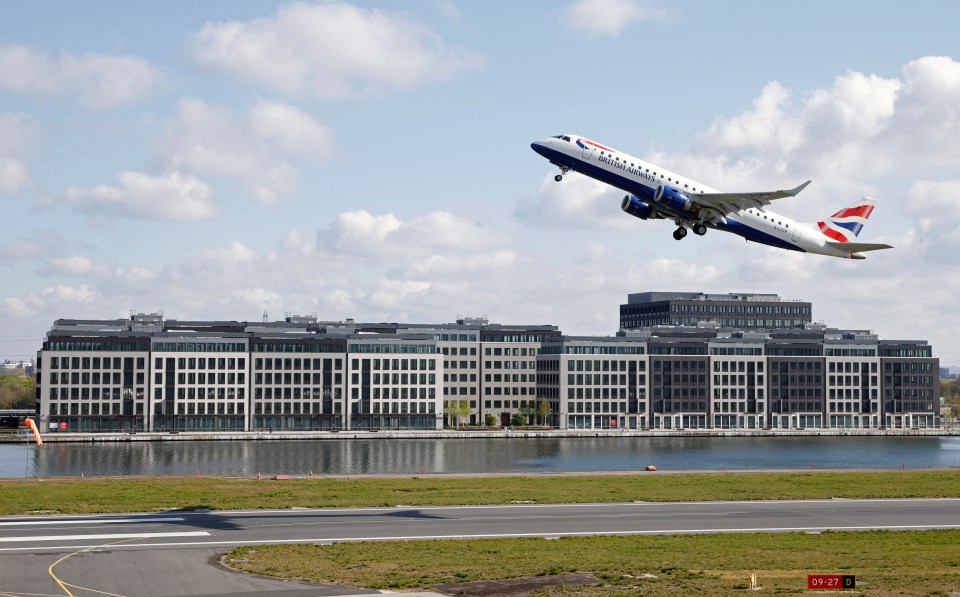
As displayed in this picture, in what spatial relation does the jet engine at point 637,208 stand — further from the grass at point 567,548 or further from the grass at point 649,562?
the grass at point 649,562

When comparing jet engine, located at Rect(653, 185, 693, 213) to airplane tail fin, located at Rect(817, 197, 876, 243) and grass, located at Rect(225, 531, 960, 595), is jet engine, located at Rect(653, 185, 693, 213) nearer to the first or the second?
airplane tail fin, located at Rect(817, 197, 876, 243)

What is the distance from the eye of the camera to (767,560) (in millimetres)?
56875

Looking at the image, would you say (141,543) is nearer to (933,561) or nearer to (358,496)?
(358,496)

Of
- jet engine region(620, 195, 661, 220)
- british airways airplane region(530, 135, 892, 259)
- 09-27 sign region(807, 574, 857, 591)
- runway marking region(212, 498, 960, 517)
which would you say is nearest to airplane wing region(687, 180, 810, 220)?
british airways airplane region(530, 135, 892, 259)

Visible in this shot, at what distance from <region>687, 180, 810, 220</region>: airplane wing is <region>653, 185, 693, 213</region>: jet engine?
831 millimetres

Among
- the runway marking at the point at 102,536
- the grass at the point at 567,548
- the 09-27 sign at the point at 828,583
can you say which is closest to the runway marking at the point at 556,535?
the grass at the point at 567,548

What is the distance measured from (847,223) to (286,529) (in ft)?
184

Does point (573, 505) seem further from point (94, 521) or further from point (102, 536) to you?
point (102, 536)

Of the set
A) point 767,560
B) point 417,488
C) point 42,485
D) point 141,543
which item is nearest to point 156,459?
point 42,485

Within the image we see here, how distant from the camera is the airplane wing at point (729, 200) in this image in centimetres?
8494

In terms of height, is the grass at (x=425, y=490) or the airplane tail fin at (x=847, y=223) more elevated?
the airplane tail fin at (x=847, y=223)

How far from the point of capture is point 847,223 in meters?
97.6

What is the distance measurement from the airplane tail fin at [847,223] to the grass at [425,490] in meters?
21.2

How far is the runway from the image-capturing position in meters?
49.7
